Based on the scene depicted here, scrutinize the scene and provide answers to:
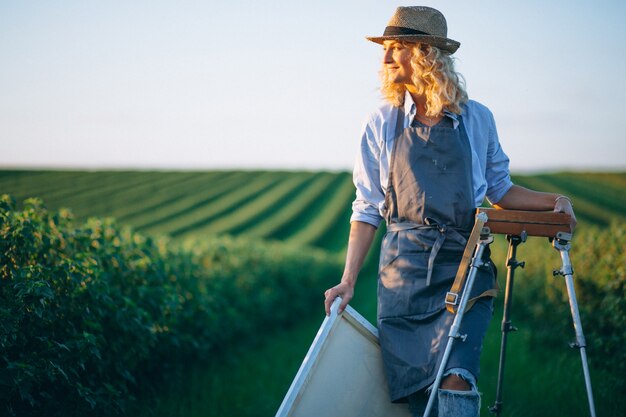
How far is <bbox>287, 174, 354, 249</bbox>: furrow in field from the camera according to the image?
33.3m

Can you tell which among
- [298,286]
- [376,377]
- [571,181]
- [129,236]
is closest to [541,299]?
[298,286]

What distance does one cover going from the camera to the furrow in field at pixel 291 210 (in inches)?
1359

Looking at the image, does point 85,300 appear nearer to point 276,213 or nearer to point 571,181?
point 276,213

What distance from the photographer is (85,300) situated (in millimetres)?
4203

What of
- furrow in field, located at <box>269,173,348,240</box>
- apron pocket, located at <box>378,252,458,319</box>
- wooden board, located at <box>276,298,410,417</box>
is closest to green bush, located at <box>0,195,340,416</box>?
wooden board, located at <box>276,298,410,417</box>

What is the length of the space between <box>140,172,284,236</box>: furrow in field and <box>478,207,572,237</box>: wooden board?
89.8 feet

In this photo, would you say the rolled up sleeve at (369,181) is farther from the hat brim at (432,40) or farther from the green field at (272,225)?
the green field at (272,225)

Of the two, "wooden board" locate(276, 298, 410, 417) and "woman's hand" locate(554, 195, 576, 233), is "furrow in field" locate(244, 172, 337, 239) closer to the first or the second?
"wooden board" locate(276, 298, 410, 417)

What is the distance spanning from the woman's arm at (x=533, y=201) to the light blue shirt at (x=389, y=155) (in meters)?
0.04

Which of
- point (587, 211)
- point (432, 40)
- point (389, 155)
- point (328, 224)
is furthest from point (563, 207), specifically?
point (587, 211)

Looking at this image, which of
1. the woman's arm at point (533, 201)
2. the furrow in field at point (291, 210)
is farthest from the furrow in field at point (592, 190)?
the woman's arm at point (533, 201)

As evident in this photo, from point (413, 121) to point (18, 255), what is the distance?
2.74 metres

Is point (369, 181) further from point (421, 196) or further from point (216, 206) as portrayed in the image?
point (216, 206)

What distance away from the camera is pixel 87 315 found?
164 inches
